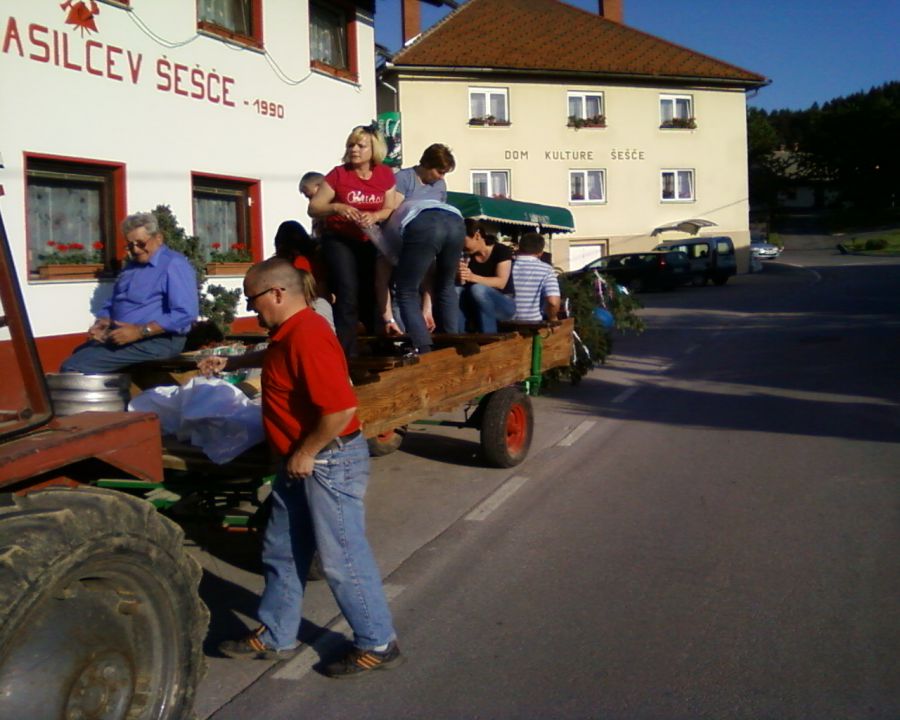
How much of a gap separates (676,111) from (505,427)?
35.2 metres

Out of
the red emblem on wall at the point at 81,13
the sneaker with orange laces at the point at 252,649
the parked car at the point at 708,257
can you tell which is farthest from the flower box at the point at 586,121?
the sneaker with orange laces at the point at 252,649

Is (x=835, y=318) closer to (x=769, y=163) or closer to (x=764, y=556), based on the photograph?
(x=764, y=556)

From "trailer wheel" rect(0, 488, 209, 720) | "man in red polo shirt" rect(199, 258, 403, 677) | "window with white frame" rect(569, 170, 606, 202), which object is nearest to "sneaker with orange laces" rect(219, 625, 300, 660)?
"man in red polo shirt" rect(199, 258, 403, 677)

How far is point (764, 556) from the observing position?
6023 mm

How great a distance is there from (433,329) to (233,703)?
4.22m

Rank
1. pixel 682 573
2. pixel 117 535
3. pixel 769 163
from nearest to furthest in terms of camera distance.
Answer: pixel 117 535 < pixel 682 573 < pixel 769 163

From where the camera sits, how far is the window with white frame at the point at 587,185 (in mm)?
39469

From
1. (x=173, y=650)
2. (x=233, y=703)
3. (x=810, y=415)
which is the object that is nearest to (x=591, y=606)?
(x=233, y=703)

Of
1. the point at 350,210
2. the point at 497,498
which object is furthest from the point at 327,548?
the point at 497,498

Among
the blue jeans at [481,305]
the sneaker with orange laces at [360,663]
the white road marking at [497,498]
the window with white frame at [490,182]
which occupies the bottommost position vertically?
the sneaker with orange laces at [360,663]

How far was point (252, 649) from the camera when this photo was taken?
184 inches

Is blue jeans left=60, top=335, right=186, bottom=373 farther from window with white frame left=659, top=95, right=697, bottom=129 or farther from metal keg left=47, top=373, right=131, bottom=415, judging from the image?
window with white frame left=659, top=95, right=697, bottom=129

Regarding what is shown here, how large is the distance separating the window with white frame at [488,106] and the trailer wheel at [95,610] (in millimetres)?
35655

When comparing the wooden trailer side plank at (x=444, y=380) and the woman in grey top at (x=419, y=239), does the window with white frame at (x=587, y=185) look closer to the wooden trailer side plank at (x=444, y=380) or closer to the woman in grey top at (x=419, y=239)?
the wooden trailer side plank at (x=444, y=380)
